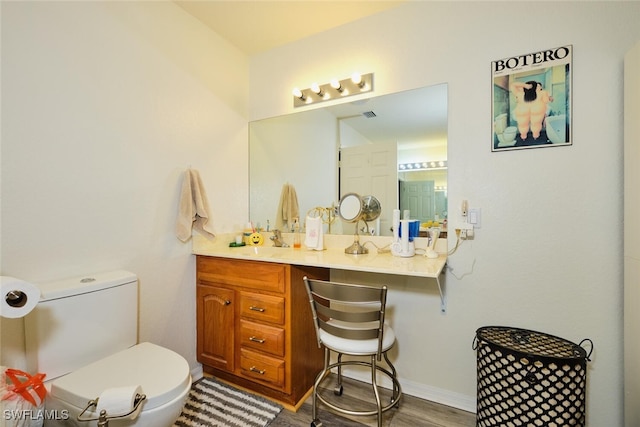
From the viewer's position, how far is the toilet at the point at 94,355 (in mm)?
1027

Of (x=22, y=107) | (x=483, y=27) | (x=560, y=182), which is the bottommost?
(x=560, y=182)

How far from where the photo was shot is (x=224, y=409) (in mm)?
1570

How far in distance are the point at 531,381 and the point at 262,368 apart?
4.41 feet

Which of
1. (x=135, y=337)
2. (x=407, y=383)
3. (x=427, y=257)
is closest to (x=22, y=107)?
(x=135, y=337)

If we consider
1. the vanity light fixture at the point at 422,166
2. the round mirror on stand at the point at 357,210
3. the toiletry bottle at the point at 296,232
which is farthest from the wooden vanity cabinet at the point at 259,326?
the vanity light fixture at the point at 422,166

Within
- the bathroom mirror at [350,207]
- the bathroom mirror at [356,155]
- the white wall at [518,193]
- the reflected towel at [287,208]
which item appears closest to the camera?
the white wall at [518,193]

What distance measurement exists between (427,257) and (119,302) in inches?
65.5

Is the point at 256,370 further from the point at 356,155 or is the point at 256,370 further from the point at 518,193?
the point at 518,193

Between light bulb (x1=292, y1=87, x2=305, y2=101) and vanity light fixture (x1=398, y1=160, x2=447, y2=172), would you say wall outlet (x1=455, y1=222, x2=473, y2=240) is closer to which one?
vanity light fixture (x1=398, y1=160, x2=447, y2=172)

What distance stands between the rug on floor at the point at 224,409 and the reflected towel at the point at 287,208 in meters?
1.16

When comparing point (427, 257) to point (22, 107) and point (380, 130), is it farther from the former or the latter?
point (22, 107)

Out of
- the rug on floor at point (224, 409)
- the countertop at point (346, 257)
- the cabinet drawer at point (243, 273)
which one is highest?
the countertop at point (346, 257)

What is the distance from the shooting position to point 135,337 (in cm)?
143

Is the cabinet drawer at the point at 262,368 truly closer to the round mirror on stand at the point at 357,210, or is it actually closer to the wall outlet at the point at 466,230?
the round mirror on stand at the point at 357,210
